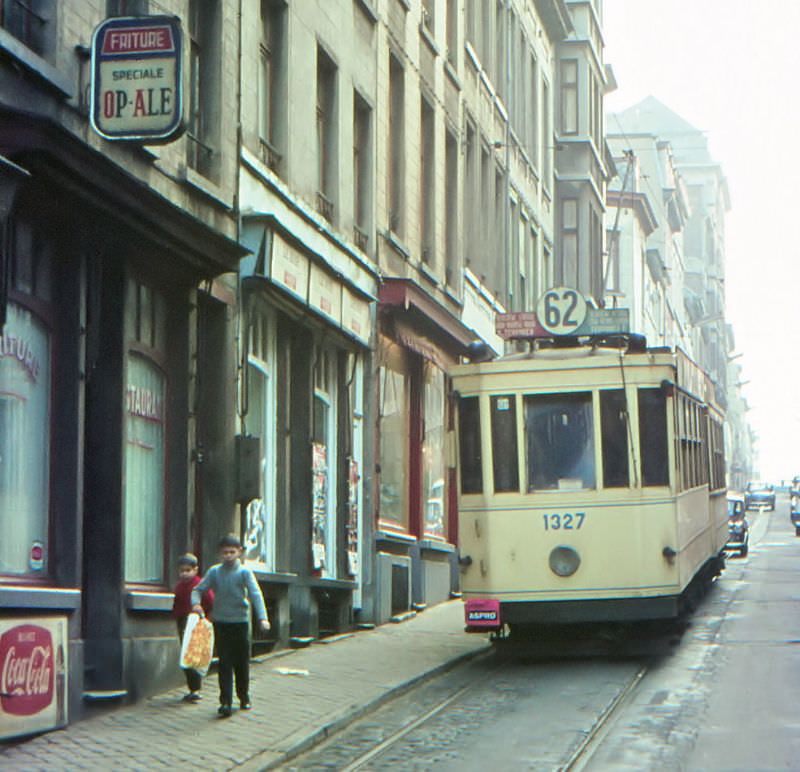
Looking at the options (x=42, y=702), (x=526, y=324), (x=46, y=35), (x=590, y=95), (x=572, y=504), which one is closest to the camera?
(x=42, y=702)

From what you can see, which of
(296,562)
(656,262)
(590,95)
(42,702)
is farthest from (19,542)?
(656,262)

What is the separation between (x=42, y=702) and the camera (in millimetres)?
12164

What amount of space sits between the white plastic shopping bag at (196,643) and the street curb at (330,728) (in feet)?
4.08

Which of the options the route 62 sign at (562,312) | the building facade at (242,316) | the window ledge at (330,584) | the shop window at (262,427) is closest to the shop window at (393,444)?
the building facade at (242,316)

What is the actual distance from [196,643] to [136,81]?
4.36m

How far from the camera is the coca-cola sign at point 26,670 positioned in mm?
11664

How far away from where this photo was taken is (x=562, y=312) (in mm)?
22359

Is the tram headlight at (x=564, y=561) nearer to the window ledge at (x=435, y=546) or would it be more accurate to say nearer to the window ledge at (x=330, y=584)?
the window ledge at (x=330, y=584)

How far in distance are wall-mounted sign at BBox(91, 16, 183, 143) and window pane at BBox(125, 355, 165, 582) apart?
8.13 feet

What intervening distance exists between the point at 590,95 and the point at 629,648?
33.1 meters

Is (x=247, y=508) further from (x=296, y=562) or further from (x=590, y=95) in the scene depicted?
(x=590, y=95)

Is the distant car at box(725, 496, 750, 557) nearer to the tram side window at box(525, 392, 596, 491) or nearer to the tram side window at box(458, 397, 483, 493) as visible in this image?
the tram side window at box(458, 397, 483, 493)

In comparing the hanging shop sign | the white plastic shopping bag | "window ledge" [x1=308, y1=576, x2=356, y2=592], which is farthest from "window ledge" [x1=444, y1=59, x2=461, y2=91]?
the hanging shop sign

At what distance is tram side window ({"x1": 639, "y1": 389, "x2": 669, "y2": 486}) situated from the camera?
17344mm
